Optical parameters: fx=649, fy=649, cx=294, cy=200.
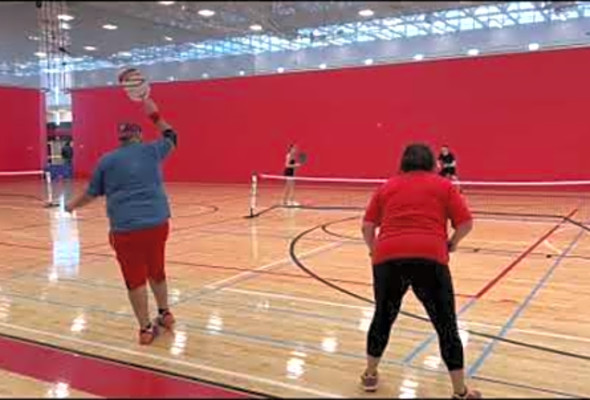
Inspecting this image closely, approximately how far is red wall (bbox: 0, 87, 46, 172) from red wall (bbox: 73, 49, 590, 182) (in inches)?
156

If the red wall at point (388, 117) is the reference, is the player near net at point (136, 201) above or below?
below

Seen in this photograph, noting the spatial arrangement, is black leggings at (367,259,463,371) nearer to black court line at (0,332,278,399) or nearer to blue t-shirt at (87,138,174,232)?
black court line at (0,332,278,399)

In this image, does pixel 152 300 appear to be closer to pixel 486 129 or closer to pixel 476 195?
pixel 476 195

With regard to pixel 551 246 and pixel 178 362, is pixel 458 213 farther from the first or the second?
pixel 551 246

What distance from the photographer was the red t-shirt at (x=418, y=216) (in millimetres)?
3916

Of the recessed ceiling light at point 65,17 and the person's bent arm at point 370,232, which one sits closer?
the recessed ceiling light at point 65,17

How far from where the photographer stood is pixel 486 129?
69.9 ft

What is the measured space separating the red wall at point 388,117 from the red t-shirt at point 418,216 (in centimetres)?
1772

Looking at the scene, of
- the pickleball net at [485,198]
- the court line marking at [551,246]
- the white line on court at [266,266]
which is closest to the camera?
the white line on court at [266,266]

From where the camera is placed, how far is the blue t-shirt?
5121mm

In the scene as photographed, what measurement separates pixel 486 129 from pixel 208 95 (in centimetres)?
1196

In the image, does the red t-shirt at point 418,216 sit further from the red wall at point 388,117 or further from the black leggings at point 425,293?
the red wall at point 388,117

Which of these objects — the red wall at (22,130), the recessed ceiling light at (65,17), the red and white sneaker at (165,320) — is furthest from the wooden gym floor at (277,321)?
the red wall at (22,130)

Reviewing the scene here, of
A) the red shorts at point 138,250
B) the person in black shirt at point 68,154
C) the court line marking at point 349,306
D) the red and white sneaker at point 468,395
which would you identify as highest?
the person in black shirt at point 68,154
